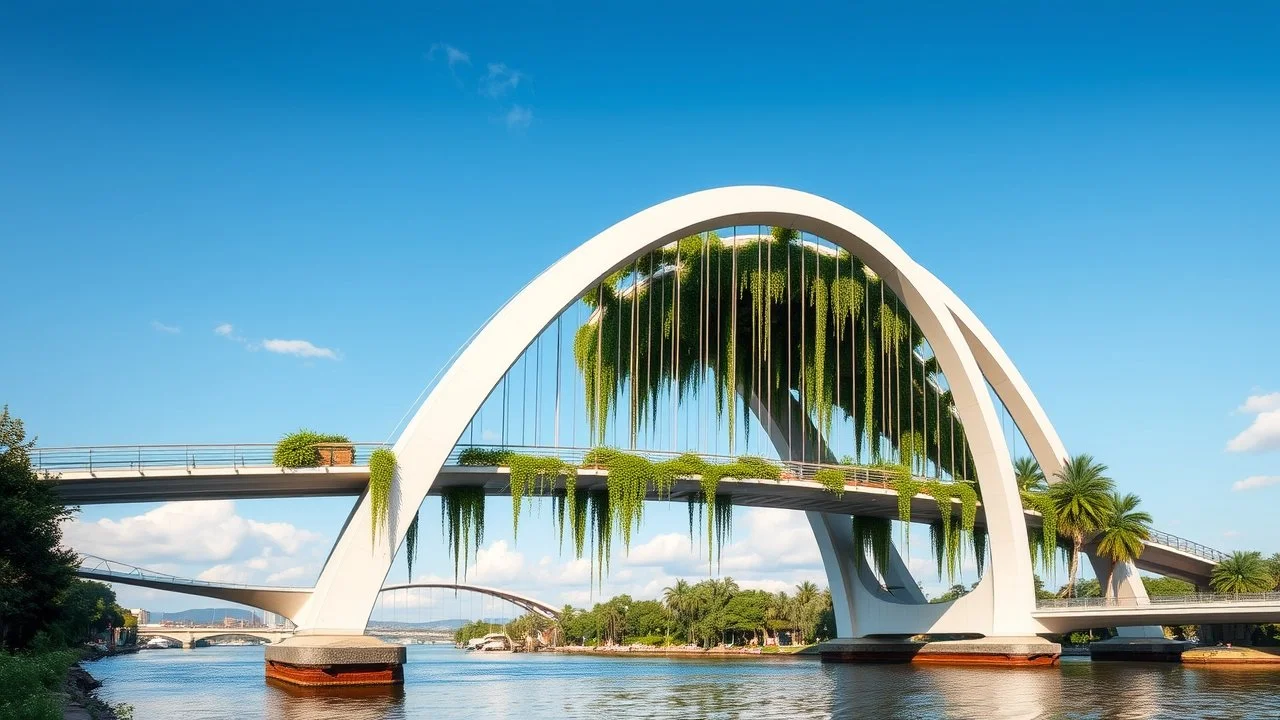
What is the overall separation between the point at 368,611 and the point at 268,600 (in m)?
3.33

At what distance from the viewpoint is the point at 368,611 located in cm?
2955

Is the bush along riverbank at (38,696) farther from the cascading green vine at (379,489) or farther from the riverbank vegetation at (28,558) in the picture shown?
the cascading green vine at (379,489)

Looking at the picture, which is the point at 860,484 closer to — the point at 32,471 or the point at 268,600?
the point at 268,600

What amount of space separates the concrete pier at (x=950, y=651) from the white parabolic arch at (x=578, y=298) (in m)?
0.79

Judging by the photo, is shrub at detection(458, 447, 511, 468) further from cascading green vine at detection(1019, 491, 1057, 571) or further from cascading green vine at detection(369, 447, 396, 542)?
cascading green vine at detection(1019, 491, 1057, 571)

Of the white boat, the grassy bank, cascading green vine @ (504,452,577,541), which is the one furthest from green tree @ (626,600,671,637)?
the grassy bank

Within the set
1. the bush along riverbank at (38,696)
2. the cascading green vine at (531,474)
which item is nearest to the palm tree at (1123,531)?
the cascading green vine at (531,474)

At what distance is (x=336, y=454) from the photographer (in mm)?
30406

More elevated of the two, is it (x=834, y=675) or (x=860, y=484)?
(x=860, y=484)

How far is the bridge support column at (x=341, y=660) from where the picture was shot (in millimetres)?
27844

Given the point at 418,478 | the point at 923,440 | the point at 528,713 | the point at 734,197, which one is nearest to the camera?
the point at 528,713

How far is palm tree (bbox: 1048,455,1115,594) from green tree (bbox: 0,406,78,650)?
131 ft

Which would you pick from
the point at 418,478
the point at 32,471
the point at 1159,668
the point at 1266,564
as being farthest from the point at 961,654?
the point at 32,471

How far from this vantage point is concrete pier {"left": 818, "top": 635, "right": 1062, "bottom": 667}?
4216cm
